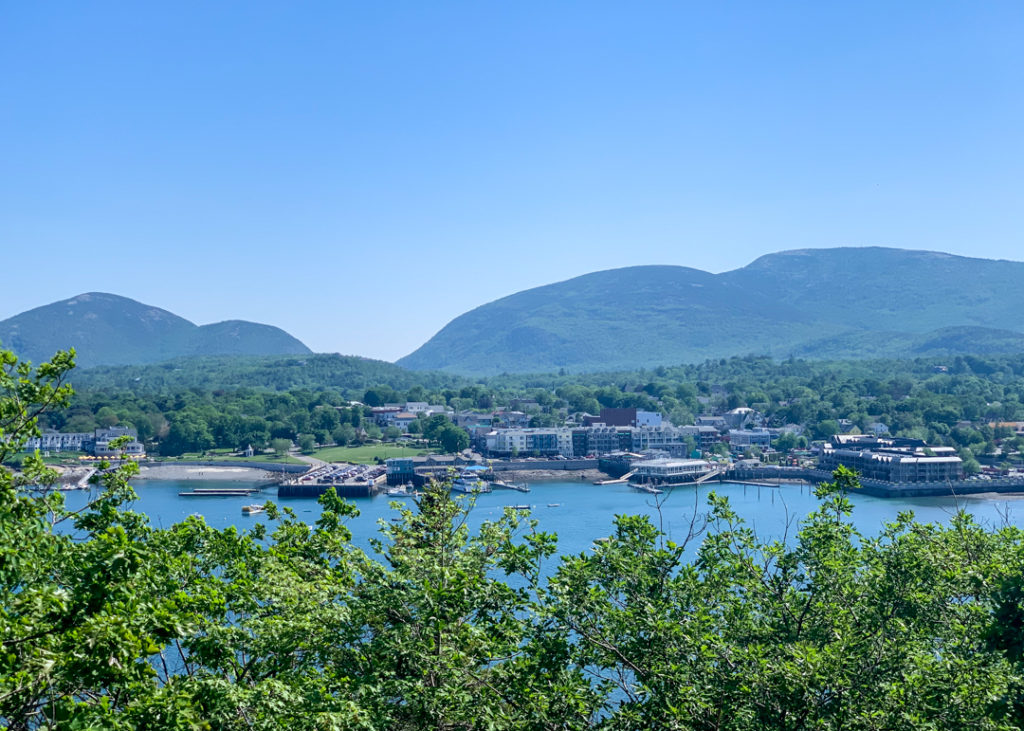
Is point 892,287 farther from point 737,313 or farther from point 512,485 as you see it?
point 512,485

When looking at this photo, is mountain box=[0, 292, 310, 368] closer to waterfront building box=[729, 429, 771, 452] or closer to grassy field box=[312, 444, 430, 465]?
grassy field box=[312, 444, 430, 465]

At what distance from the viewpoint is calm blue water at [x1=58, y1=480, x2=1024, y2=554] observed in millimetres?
16402

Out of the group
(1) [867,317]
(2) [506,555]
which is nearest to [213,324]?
(1) [867,317]

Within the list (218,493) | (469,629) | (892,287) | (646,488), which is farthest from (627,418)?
(892,287)

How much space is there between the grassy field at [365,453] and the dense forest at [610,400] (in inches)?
53.7

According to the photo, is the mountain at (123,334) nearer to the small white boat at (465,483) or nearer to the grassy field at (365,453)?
the grassy field at (365,453)

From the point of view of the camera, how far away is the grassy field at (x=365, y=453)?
27719 mm

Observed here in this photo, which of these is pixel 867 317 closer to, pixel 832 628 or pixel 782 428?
pixel 782 428

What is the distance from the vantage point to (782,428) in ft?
109

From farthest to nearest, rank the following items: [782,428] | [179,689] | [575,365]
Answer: [575,365] < [782,428] < [179,689]

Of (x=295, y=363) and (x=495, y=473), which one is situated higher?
(x=295, y=363)

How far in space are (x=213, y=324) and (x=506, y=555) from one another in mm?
121793

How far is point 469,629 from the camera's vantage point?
2.83 meters

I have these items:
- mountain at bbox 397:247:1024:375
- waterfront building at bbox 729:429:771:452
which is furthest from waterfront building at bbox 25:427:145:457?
mountain at bbox 397:247:1024:375
